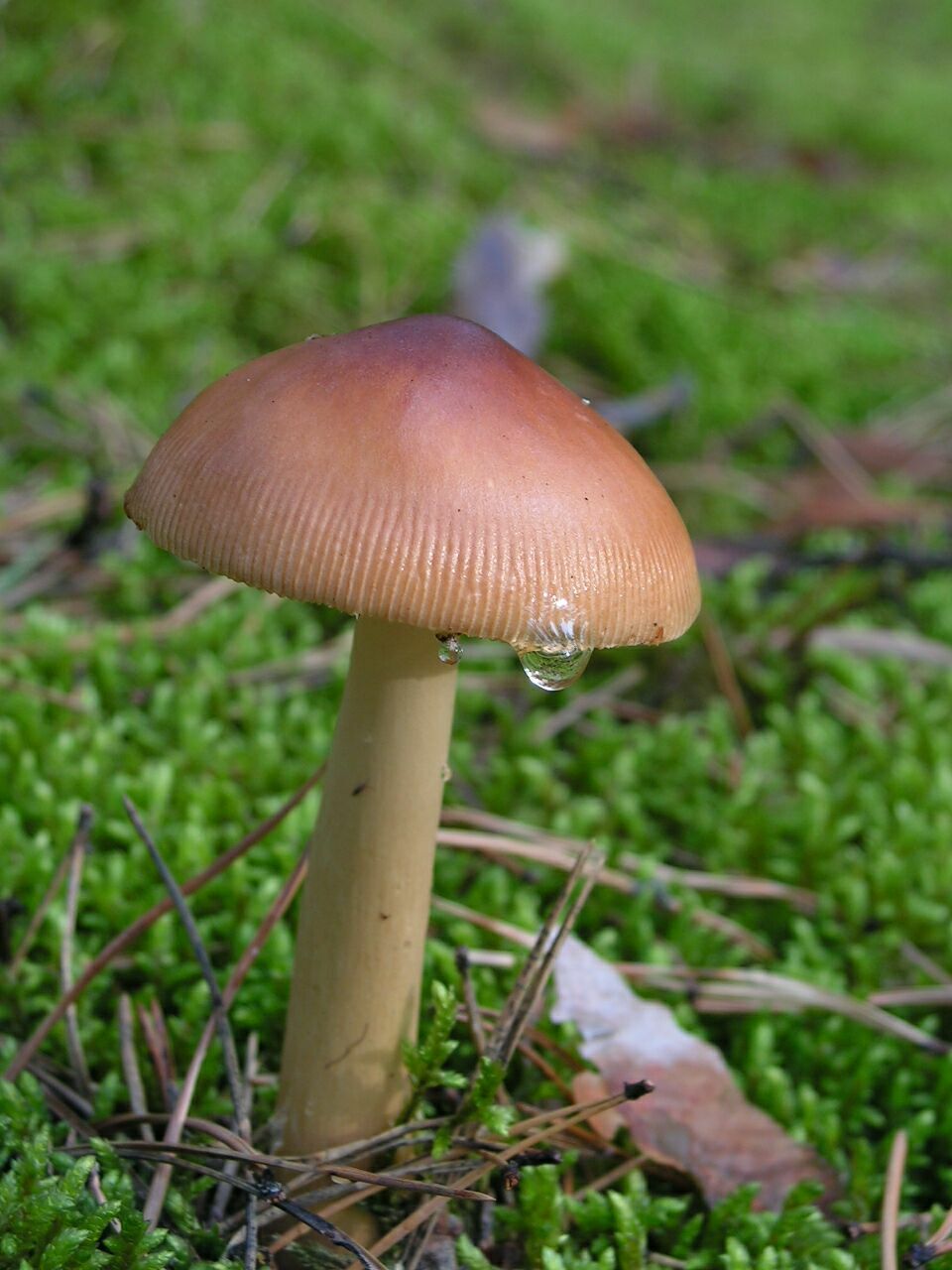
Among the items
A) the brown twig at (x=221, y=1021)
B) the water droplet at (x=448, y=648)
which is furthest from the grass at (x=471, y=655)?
the water droplet at (x=448, y=648)

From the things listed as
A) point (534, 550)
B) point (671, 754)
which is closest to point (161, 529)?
point (534, 550)

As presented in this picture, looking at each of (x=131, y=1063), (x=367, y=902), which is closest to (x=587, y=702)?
(x=367, y=902)

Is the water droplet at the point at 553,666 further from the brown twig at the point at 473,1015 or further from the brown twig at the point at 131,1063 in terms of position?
the brown twig at the point at 131,1063

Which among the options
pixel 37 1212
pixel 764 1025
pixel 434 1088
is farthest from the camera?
pixel 764 1025

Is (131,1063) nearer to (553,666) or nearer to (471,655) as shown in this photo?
(553,666)

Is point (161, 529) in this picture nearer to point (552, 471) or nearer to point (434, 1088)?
point (552, 471)

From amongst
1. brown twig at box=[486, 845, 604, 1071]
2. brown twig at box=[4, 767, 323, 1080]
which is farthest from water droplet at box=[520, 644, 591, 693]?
brown twig at box=[4, 767, 323, 1080]

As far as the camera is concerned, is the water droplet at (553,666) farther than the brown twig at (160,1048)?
No
